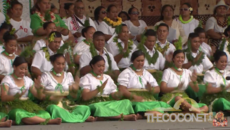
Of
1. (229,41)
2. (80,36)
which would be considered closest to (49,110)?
(80,36)

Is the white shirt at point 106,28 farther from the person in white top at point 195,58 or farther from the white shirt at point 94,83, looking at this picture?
the white shirt at point 94,83

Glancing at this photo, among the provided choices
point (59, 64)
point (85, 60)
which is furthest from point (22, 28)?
point (59, 64)

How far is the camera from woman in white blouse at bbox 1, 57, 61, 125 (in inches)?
238

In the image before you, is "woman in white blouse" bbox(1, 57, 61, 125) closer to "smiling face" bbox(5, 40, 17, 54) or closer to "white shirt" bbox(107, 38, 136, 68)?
"smiling face" bbox(5, 40, 17, 54)

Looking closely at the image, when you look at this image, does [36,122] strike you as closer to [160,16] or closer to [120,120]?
[120,120]

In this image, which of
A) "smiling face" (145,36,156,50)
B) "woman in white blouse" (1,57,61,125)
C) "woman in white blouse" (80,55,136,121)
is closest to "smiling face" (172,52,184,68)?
Answer: "smiling face" (145,36,156,50)

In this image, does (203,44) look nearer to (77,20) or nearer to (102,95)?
(77,20)

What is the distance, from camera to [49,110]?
6.28 metres

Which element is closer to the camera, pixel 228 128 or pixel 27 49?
pixel 228 128

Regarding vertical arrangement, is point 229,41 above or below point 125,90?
above

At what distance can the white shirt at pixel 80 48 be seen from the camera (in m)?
7.55

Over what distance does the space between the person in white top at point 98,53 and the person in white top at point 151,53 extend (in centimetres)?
52

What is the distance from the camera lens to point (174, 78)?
23.0 feet

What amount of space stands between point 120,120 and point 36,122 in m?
1.09
